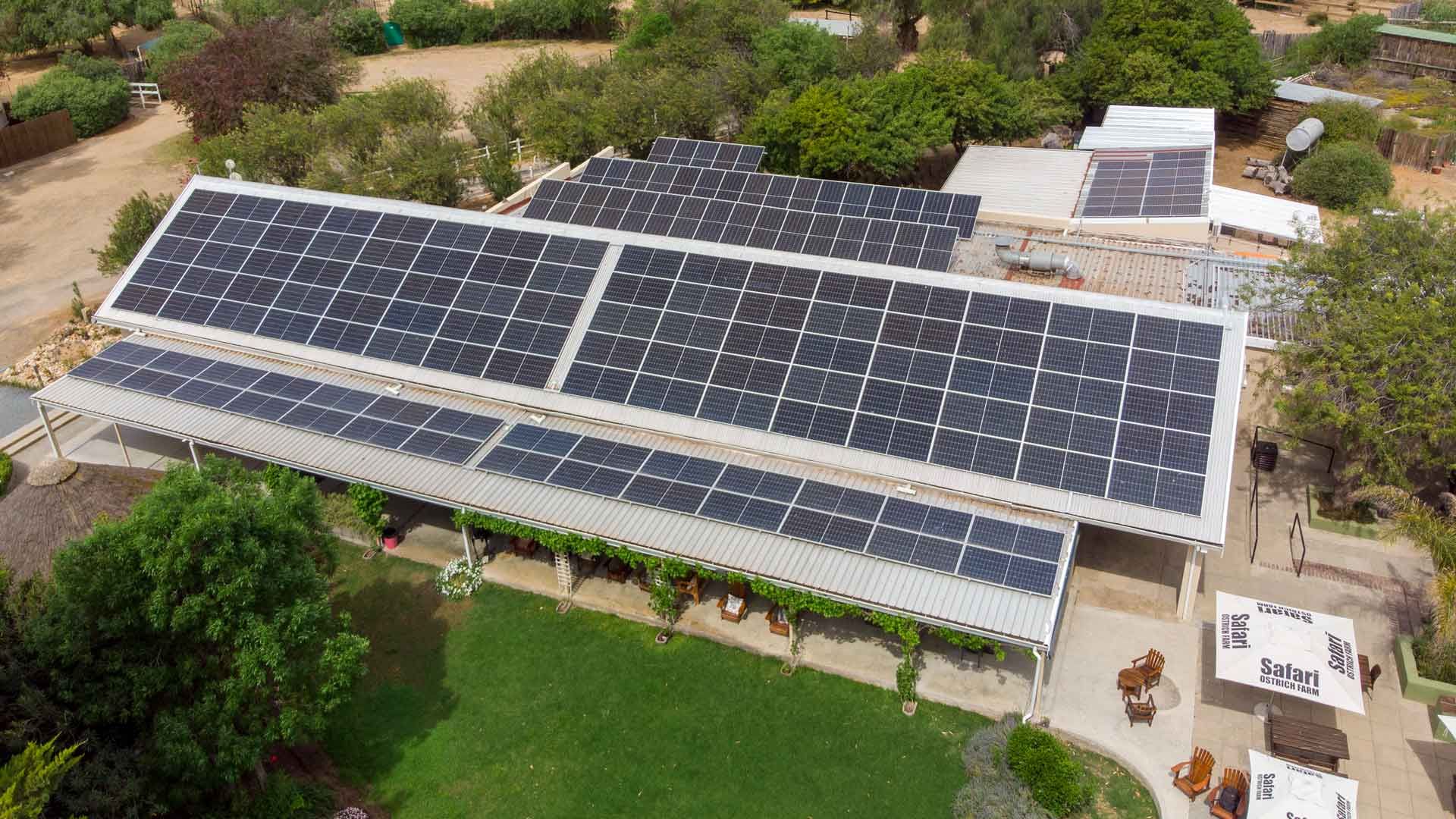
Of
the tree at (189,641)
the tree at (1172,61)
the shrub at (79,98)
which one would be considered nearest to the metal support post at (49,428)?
the tree at (189,641)

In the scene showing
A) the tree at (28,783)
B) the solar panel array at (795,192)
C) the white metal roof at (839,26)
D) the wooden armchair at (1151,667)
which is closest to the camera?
the tree at (28,783)

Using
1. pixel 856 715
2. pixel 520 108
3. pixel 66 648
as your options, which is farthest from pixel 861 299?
pixel 520 108

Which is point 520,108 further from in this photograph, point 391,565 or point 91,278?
point 391,565

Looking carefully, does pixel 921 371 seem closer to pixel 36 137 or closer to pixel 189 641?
pixel 189 641

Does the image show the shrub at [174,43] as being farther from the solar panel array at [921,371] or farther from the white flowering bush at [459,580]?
the white flowering bush at [459,580]

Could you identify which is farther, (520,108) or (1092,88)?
(1092,88)
